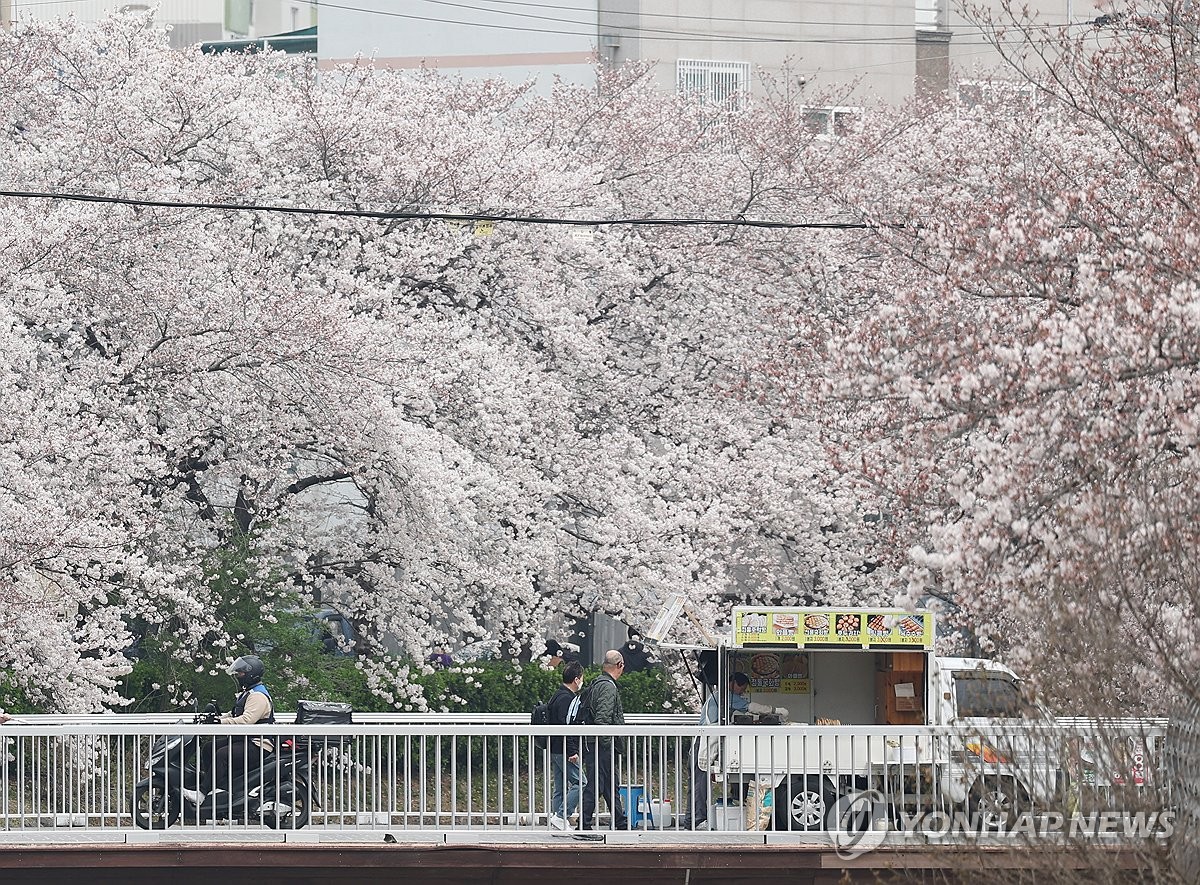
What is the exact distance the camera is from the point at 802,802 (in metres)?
15.1

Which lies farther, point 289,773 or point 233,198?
point 233,198

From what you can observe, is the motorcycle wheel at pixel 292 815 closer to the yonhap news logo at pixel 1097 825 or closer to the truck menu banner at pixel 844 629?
the truck menu banner at pixel 844 629

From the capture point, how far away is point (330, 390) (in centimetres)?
2119

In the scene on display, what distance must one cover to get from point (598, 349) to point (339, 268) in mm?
4145

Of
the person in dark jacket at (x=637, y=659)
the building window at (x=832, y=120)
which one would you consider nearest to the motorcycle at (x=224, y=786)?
the person in dark jacket at (x=637, y=659)

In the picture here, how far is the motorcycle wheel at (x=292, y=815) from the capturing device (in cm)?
1467

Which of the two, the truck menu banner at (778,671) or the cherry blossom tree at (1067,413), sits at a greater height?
the cherry blossom tree at (1067,413)

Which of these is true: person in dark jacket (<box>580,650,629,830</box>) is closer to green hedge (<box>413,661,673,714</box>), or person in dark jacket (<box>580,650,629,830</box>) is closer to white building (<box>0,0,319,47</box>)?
green hedge (<box>413,661,673,714</box>)

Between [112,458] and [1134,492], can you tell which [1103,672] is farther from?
[112,458]

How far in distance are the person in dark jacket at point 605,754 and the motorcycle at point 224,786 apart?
2305 mm

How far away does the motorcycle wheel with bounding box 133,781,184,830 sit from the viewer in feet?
47.7

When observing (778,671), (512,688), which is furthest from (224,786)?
(512,688)

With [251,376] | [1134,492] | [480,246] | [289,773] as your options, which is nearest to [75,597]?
[251,376]

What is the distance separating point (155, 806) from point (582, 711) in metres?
3.63
